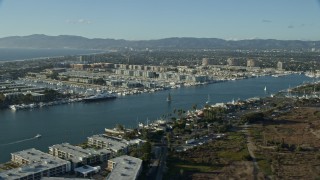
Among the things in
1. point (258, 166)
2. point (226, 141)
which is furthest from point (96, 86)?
point (258, 166)

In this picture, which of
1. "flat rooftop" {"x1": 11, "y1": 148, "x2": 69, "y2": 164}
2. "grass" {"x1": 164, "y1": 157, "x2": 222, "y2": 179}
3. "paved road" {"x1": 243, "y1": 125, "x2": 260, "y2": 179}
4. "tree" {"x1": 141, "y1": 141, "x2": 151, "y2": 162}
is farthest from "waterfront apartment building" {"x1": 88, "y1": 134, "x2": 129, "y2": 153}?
"paved road" {"x1": 243, "y1": 125, "x2": 260, "y2": 179}

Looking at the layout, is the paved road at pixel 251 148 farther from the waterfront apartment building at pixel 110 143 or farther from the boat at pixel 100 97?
the boat at pixel 100 97

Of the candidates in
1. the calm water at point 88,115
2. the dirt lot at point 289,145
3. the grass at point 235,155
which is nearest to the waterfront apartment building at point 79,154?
the calm water at point 88,115

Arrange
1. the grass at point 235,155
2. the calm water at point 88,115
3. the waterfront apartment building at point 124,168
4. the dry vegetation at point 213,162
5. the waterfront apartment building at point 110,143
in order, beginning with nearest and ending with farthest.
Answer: the waterfront apartment building at point 124,168 → the dry vegetation at point 213,162 → the grass at point 235,155 → the waterfront apartment building at point 110,143 → the calm water at point 88,115

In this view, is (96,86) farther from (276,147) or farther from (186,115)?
(276,147)

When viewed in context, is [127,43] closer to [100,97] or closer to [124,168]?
[100,97]

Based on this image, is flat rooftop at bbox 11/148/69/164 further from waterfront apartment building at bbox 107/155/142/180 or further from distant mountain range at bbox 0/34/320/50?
distant mountain range at bbox 0/34/320/50
